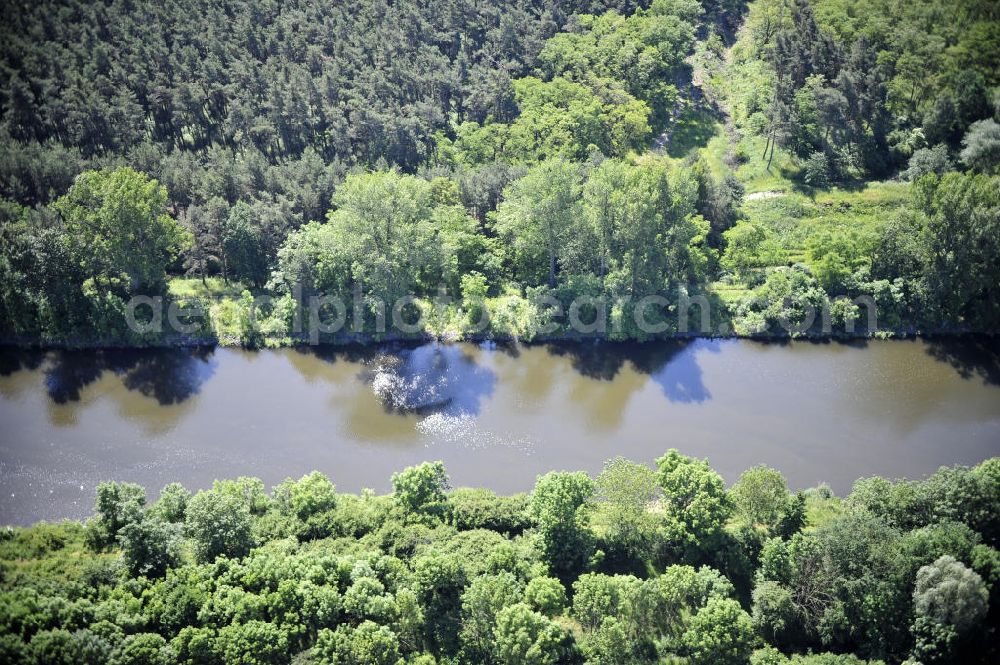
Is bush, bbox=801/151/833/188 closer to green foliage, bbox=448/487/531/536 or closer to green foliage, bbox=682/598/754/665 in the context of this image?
green foliage, bbox=448/487/531/536

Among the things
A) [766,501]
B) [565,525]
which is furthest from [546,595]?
[766,501]

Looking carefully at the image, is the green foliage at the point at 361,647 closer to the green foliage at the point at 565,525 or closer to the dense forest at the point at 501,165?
the green foliage at the point at 565,525

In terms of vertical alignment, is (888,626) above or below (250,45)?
below

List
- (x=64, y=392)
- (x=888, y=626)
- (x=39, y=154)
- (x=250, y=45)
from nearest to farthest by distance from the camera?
(x=888, y=626), (x=64, y=392), (x=39, y=154), (x=250, y=45)

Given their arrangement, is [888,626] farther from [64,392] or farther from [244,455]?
[64,392]

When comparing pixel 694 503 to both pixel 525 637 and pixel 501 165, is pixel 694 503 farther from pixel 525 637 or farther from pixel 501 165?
pixel 501 165

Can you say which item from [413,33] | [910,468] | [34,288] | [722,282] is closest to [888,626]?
[910,468]

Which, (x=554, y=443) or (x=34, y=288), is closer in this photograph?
(x=554, y=443)

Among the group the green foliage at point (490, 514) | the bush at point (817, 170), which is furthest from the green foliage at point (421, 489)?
the bush at point (817, 170)

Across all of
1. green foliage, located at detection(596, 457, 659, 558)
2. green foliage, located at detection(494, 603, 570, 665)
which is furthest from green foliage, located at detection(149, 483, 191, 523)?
green foliage, located at detection(596, 457, 659, 558)
